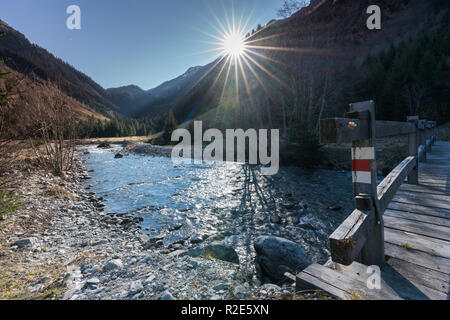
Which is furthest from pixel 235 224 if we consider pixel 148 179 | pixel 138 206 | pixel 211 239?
pixel 148 179

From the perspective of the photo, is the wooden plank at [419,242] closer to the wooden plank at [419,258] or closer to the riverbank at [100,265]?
the wooden plank at [419,258]

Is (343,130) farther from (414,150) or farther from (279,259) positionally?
(414,150)

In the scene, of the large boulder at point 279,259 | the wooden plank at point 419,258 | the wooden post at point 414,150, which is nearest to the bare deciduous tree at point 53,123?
the large boulder at point 279,259

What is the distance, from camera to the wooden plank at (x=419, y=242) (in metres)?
2.24

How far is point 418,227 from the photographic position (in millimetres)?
2766

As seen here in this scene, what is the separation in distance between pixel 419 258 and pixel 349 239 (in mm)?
1408

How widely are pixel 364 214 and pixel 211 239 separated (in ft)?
12.2

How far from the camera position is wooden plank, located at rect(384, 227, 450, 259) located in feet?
7.36

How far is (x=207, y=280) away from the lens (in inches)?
109

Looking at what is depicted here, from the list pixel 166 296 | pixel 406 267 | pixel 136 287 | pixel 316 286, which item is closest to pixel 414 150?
pixel 406 267

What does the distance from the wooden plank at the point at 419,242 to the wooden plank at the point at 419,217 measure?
0.56 meters

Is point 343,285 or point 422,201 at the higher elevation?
point 422,201
